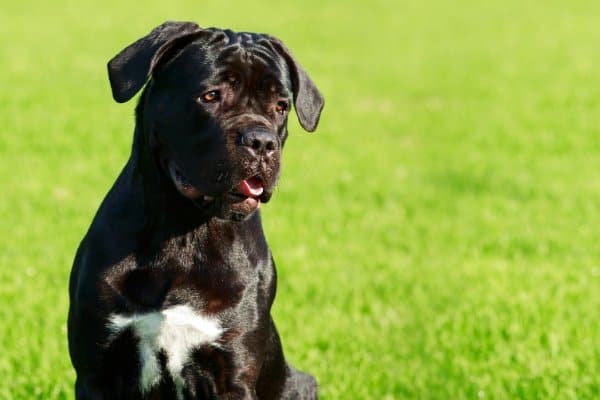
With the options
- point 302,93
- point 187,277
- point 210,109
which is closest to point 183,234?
point 187,277

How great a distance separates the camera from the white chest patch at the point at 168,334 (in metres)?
5.25

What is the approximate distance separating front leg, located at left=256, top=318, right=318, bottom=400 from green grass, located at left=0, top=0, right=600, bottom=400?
665 mm

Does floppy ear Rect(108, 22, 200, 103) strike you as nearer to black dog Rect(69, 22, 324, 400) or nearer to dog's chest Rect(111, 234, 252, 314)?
black dog Rect(69, 22, 324, 400)

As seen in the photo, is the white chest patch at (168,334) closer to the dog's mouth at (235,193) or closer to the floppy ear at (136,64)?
the dog's mouth at (235,193)

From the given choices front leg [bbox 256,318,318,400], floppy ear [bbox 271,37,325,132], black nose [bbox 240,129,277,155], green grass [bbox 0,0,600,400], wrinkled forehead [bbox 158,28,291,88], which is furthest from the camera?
green grass [bbox 0,0,600,400]

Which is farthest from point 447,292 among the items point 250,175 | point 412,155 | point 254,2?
point 254,2

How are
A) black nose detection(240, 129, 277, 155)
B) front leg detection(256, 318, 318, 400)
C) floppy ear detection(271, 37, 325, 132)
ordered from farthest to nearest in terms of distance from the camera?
front leg detection(256, 318, 318, 400)
floppy ear detection(271, 37, 325, 132)
black nose detection(240, 129, 277, 155)

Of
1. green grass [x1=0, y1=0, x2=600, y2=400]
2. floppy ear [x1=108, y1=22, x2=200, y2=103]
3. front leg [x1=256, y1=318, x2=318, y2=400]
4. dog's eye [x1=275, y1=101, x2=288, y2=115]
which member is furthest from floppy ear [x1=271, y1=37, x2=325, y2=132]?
green grass [x1=0, y1=0, x2=600, y2=400]

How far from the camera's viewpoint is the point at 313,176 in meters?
14.5

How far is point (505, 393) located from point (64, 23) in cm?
2269

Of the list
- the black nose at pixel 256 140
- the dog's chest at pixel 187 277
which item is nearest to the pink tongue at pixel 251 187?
the black nose at pixel 256 140

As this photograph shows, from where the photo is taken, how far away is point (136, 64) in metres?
5.21

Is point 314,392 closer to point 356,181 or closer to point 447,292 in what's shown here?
point 447,292

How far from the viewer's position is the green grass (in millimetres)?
7488
